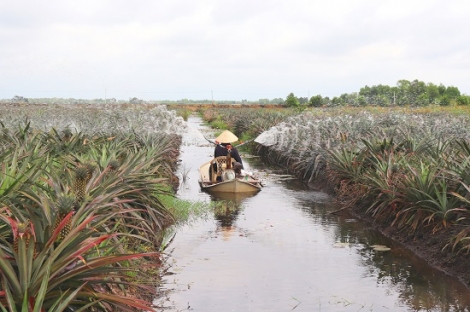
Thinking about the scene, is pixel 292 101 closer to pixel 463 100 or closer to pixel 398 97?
pixel 398 97

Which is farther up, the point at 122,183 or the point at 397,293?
the point at 122,183

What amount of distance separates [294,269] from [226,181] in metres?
6.43

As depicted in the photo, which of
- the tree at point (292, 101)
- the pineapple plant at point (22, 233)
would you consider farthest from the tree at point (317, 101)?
the pineapple plant at point (22, 233)

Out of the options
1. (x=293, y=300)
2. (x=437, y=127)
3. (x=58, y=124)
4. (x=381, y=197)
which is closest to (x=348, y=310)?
(x=293, y=300)

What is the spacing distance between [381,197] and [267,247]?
111 inches

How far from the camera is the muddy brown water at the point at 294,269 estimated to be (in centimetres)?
710

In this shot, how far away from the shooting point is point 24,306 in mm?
3988

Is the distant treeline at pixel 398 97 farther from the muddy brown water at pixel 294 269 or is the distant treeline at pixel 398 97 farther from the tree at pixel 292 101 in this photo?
the muddy brown water at pixel 294 269

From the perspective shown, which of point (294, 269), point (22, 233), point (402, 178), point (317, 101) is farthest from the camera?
point (317, 101)

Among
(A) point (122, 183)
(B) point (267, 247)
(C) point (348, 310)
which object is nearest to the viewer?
(C) point (348, 310)

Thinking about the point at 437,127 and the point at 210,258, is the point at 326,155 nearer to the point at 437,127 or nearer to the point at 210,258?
the point at 437,127

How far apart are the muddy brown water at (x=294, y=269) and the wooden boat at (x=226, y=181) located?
6.12ft

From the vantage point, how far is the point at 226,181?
14.8m

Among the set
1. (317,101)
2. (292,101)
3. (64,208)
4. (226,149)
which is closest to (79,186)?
(64,208)
